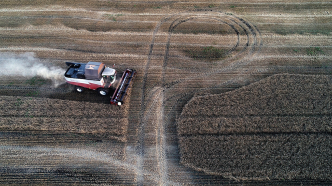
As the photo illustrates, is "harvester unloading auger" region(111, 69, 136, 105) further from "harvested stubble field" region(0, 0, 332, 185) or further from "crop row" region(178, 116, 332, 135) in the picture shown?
"crop row" region(178, 116, 332, 135)

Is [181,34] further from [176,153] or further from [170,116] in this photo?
[176,153]

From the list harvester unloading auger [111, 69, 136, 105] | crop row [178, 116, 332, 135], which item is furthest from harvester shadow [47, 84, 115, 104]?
crop row [178, 116, 332, 135]

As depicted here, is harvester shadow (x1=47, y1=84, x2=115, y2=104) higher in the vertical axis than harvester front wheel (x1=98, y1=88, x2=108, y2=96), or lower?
lower

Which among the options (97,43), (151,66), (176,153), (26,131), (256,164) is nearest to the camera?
(256,164)

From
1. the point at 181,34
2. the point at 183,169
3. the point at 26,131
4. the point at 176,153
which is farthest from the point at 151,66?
the point at 26,131

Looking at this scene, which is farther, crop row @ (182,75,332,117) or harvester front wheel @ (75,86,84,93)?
harvester front wheel @ (75,86,84,93)

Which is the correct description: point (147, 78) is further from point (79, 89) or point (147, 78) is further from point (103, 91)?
point (79, 89)

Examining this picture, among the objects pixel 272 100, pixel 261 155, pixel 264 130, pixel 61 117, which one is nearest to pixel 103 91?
pixel 61 117
